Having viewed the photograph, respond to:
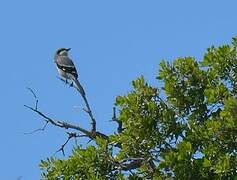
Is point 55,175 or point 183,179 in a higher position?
point 55,175

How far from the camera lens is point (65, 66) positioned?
1567 cm

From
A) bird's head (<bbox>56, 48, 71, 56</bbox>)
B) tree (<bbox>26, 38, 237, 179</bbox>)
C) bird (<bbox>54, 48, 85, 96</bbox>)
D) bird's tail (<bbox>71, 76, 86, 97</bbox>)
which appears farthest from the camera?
bird's head (<bbox>56, 48, 71, 56</bbox>)

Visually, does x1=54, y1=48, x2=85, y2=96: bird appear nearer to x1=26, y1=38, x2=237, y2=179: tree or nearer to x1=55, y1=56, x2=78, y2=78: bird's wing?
x1=55, y1=56, x2=78, y2=78: bird's wing

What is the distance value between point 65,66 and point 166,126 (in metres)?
6.17

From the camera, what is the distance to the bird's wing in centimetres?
1531

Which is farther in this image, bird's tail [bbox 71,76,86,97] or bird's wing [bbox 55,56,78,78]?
bird's wing [bbox 55,56,78,78]

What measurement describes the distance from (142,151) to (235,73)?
141 cm

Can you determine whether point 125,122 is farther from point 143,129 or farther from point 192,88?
point 192,88

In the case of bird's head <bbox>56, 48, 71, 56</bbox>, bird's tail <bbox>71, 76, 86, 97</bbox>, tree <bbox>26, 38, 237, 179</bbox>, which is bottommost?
tree <bbox>26, 38, 237, 179</bbox>

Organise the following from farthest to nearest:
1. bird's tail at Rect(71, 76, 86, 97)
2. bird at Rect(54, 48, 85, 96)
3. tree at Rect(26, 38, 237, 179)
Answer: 1. bird at Rect(54, 48, 85, 96)
2. bird's tail at Rect(71, 76, 86, 97)
3. tree at Rect(26, 38, 237, 179)

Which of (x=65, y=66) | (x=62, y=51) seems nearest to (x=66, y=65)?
(x=65, y=66)

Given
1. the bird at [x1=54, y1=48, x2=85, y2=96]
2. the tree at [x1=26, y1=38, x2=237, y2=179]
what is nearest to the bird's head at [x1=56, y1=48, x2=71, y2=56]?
the bird at [x1=54, y1=48, x2=85, y2=96]

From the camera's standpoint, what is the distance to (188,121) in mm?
9797

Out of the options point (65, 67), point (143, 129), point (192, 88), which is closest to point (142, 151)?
point (143, 129)
